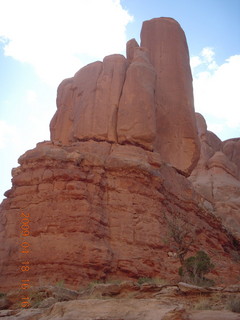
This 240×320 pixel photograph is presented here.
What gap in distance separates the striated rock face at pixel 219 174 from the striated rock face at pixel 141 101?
11624mm

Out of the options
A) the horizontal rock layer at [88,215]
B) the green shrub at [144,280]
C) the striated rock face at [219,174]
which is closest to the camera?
the green shrub at [144,280]

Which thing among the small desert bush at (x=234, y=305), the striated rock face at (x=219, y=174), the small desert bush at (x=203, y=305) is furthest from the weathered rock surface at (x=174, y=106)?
the small desert bush at (x=234, y=305)

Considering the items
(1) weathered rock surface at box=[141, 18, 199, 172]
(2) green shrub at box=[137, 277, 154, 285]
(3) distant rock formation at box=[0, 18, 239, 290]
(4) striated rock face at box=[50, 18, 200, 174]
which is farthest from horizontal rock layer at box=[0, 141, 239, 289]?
(1) weathered rock surface at box=[141, 18, 199, 172]

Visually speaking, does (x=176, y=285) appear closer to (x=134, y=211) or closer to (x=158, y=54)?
(x=134, y=211)

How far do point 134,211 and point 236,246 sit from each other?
36.1 ft

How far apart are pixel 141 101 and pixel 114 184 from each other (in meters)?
6.38

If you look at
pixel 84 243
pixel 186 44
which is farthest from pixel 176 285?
pixel 186 44

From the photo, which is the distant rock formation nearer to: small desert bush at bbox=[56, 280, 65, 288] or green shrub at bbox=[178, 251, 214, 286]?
small desert bush at bbox=[56, 280, 65, 288]

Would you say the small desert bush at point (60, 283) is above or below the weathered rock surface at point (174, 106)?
below

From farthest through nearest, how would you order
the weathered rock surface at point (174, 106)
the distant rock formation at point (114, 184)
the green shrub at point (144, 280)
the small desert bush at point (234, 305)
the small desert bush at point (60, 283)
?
the weathered rock surface at point (174, 106) → the distant rock formation at point (114, 184) → the green shrub at point (144, 280) → the small desert bush at point (60, 283) → the small desert bush at point (234, 305)

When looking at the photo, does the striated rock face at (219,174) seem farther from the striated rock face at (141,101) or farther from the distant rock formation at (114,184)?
the distant rock formation at (114,184)

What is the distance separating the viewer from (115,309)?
9453 mm

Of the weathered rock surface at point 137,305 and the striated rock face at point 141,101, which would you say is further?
the striated rock face at point 141,101

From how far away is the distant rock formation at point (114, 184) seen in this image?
17.5 meters
